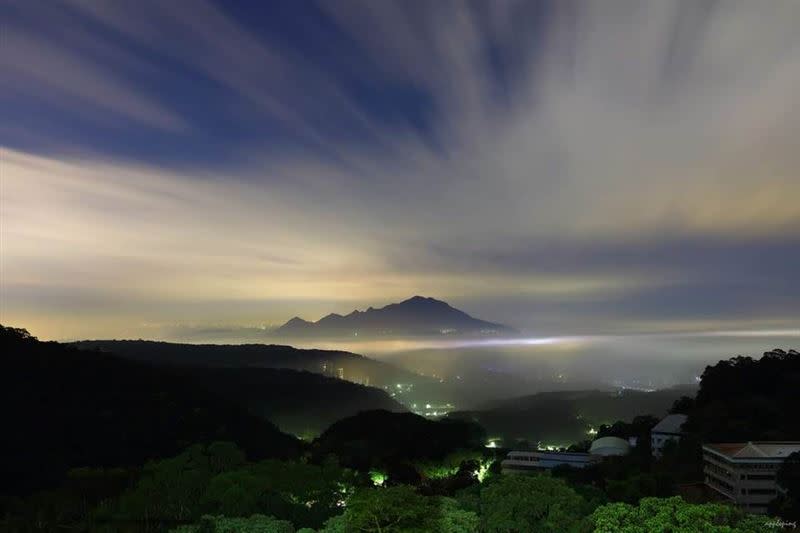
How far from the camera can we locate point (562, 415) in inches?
6270

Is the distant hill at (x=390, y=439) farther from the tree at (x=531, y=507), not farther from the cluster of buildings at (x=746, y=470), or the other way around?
the tree at (x=531, y=507)

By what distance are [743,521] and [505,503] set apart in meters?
7.58

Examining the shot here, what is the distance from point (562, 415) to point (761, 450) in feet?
423

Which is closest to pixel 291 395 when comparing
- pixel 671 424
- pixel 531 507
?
pixel 671 424

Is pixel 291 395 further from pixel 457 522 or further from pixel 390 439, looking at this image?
pixel 457 522

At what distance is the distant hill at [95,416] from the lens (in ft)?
171

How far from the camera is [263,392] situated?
148m

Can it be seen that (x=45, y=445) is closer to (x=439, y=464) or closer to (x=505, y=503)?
(x=439, y=464)

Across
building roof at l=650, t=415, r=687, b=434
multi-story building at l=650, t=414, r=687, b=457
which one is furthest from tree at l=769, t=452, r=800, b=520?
building roof at l=650, t=415, r=687, b=434

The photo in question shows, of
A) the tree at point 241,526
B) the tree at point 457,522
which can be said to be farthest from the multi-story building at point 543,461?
the tree at point 241,526

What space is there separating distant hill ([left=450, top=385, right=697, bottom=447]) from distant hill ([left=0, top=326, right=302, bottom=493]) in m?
57.2

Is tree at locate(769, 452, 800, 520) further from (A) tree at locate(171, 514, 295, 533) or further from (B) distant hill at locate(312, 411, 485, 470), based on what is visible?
(B) distant hill at locate(312, 411, 485, 470)

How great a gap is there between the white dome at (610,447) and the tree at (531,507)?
44.5 m

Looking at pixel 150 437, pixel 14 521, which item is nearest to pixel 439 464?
pixel 150 437
